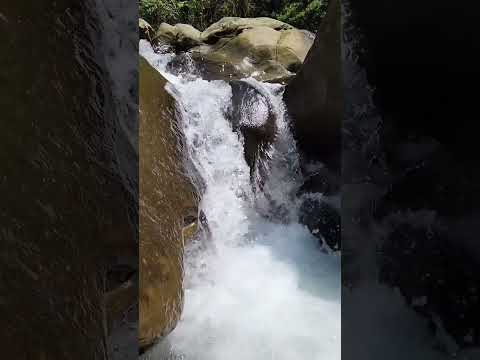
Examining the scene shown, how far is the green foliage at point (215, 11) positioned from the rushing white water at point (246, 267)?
28.7 feet

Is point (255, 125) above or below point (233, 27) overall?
above

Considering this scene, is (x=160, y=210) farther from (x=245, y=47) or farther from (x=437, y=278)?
(x=245, y=47)

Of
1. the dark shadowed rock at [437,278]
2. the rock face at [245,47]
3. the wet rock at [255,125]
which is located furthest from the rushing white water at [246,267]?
the rock face at [245,47]

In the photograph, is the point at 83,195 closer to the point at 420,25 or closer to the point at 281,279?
the point at 420,25

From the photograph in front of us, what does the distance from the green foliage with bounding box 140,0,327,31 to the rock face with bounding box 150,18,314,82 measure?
134 inches

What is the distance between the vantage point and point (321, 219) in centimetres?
496

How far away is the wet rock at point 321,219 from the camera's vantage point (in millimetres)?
4820

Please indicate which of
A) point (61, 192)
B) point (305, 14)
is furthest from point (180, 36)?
point (61, 192)

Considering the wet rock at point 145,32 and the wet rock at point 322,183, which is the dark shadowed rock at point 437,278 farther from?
the wet rock at point 145,32

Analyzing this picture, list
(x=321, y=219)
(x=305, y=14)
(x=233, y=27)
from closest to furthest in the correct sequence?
(x=321, y=219) < (x=233, y=27) < (x=305, y=14)

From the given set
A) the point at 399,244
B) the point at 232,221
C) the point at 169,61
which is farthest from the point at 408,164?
the point at 169,61

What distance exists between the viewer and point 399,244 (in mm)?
1074

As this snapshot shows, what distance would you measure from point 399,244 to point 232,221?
3972 millimetres

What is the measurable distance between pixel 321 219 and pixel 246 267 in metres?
1.24
